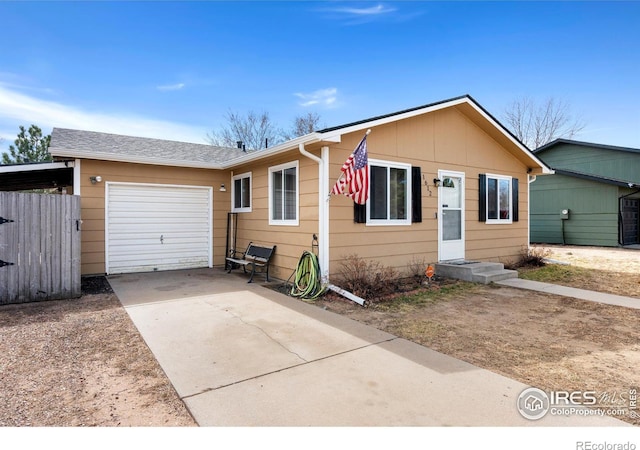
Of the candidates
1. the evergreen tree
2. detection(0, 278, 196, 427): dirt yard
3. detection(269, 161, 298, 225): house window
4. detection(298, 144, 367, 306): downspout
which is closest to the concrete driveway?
detection(0, 278, 196, 427): dirt yard

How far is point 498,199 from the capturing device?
9484 millimetres

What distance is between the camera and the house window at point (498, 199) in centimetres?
902

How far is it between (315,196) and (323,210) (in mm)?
339

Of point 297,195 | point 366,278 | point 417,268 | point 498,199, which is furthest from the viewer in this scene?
point 498,199

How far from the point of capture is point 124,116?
607 inches

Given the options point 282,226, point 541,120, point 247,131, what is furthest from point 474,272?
point 541,120

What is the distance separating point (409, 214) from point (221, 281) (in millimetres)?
4306

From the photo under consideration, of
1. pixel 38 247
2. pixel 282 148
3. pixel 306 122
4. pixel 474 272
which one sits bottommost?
pixel 474 272

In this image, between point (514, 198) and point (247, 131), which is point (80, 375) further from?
point (247, 131)

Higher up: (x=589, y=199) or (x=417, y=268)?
(x=589, y=199)

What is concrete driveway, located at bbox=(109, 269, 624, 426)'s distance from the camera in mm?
2359

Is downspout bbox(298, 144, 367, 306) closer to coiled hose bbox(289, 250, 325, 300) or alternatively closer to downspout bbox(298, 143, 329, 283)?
downspout bbox(298, 143, 329, 283)

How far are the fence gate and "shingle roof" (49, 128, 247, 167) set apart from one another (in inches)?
81.4

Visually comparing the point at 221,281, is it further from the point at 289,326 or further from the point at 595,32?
the point at 595,32
